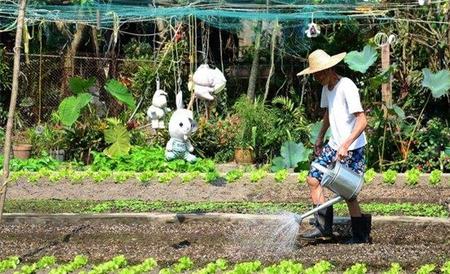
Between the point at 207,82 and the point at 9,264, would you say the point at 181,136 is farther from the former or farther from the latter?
the point at 9,264

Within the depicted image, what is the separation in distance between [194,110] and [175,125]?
2348 millimetres

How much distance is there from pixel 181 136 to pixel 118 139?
3.87 ft

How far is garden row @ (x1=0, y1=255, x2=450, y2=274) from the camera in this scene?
6.71 metres

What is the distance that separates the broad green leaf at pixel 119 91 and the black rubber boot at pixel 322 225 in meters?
Result: 7.40

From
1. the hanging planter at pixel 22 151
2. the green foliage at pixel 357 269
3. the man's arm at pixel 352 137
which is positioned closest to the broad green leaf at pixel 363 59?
the hanging planter at pixel 22 151

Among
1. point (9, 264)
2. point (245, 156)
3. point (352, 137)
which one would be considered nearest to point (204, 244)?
point (352, 137)

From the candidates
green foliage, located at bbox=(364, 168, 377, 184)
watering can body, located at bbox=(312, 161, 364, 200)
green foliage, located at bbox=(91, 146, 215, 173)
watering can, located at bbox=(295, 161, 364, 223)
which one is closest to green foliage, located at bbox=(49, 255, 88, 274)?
watering can, located at bbox=(295, 161, 364, 223)

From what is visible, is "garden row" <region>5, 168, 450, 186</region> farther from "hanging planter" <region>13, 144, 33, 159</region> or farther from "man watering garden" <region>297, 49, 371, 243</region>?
"man watering garden" <region>297, 49, 371, 243</region>

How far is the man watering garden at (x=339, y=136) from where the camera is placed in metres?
7.67

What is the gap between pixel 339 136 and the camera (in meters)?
7.78

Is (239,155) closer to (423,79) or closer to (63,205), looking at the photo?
(423,79)

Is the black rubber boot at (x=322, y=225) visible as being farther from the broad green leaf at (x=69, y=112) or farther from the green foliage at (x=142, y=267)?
the broad green leaf at (x=69, y=112)

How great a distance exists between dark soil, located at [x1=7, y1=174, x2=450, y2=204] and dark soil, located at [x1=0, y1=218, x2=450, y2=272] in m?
2.51

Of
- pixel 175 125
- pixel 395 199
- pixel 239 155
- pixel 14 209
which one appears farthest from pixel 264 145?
pixel 14 209
